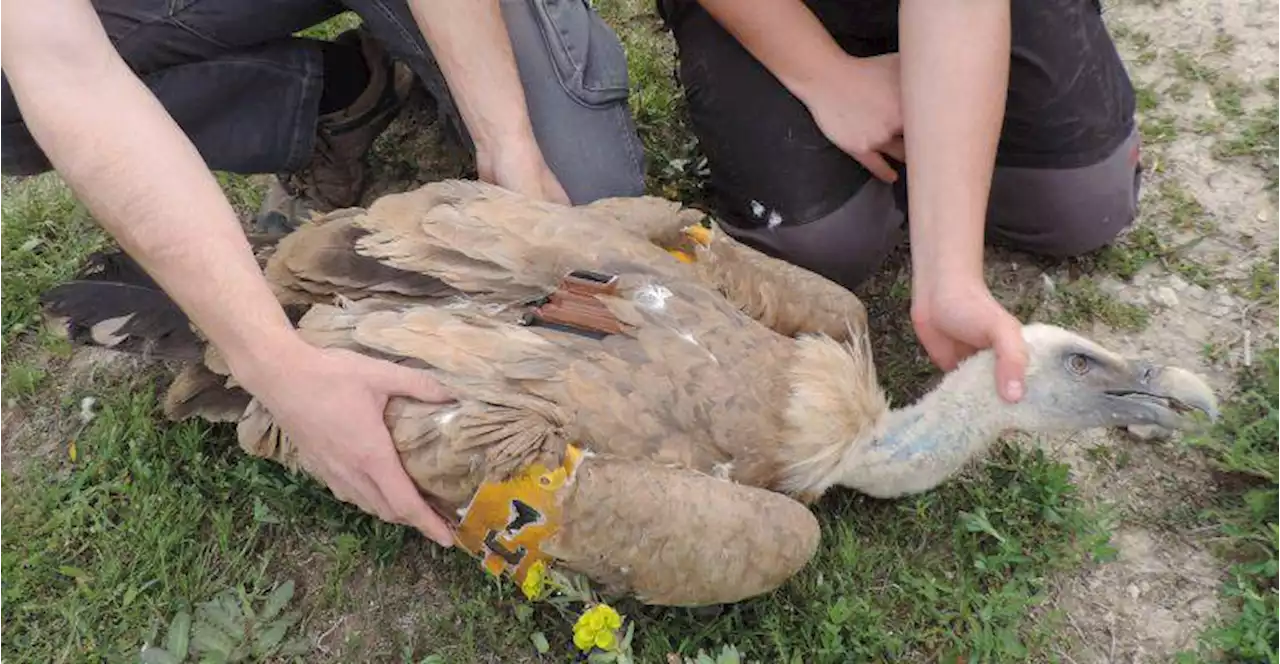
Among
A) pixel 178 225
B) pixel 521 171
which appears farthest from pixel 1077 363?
pixel 178 225

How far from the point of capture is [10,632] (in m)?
2.82

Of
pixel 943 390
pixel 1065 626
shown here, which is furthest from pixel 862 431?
pixel 1065 626

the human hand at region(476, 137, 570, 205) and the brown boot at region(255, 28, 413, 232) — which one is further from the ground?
the human hand at region(476, 137, 570, 205)

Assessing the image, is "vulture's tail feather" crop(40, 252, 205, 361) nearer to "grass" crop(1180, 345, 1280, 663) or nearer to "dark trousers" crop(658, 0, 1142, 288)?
"dark trousers" crop(658, 0, 1142, 288)

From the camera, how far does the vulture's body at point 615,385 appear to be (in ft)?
7.56

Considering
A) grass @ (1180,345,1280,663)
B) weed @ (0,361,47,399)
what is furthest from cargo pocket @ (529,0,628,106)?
grass @ (1180,345,1280,663)

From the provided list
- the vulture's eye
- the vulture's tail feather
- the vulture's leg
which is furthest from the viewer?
the vulture's tail feather

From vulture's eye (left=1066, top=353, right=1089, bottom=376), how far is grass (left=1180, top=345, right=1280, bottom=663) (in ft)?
1.81

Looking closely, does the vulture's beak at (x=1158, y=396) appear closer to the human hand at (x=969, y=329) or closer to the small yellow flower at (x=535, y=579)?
the human hand at (x=969, y=329)

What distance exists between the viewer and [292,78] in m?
3.35

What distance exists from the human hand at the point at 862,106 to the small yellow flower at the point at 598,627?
1531mm

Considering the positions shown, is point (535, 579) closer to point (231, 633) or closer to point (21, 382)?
point (231, 633)

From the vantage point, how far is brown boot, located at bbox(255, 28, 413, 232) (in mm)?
3652

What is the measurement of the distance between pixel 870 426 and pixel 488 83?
4.59ft
